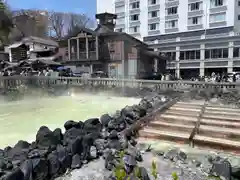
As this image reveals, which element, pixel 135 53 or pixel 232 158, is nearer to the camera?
pixel 232 158

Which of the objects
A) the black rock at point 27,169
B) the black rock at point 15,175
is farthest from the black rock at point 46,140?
the black rock at point 15,175

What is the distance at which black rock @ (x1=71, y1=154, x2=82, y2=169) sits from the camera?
10.6 ft

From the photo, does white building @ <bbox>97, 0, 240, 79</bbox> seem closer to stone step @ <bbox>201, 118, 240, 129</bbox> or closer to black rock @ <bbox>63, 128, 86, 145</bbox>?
stone step @ <bbox>201, 118, 240, 129</bbox>

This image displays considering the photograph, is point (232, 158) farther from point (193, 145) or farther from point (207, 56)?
point (207, 56)

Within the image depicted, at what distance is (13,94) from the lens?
11.1 meters

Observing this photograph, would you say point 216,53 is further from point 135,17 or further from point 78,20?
point 78,20

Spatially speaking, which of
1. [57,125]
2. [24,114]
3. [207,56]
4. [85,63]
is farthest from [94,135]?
[207,56]

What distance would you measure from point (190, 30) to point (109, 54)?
15223 millimetres

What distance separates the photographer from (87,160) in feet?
11.5

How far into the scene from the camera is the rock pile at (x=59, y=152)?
9.08 feet

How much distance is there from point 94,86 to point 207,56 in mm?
20386

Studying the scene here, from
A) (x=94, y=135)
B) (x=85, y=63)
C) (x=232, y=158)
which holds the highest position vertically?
(x=85, y=63)

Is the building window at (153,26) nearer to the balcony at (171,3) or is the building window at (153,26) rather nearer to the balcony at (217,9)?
the balcony at (171,3)

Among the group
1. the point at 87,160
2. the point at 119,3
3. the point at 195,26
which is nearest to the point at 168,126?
the point at 87,160
